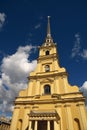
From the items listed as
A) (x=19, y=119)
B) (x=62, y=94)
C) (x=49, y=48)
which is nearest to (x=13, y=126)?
(x=19, y=119)

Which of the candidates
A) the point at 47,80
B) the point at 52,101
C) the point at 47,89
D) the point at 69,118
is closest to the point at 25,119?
the point at 52,101

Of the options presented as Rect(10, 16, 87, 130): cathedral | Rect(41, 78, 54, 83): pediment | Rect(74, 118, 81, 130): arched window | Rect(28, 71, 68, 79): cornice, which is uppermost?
Rect(28, 71, 68, 79): cornice

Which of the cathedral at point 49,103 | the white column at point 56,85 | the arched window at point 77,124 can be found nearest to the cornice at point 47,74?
the cathedral at point 49,103

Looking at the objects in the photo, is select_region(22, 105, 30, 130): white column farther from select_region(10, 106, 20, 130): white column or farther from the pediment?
the pediment

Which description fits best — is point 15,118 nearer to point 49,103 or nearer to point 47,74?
point 49,103

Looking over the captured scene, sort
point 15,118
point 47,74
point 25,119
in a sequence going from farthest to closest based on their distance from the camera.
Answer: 1. point 47,74
2. point 15,118
3. point 25,119

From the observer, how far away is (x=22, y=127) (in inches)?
737

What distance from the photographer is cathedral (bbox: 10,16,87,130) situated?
56.9 feet

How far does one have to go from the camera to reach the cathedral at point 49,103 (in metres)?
17.3

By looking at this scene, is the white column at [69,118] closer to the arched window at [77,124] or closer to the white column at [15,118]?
the arched window at [77,124]

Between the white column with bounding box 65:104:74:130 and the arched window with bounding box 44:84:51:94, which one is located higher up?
the arched window with bounding box 44:84:51:94

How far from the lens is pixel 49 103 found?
2055cm

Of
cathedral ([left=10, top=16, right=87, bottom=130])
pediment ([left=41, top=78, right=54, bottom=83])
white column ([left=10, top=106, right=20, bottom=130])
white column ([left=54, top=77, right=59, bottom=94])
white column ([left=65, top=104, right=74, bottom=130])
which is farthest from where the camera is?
pediment ([left=41, top=78, right=54, bottom=83])

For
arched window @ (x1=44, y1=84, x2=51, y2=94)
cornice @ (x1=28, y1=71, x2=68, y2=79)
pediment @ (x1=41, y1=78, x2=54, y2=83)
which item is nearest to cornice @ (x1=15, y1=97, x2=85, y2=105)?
arched window @ (x1=44, y1=84, x2=51, y2=94)
